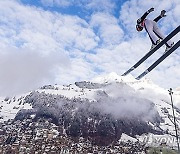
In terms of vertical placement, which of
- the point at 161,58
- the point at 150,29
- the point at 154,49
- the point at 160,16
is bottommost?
the point at 161,58

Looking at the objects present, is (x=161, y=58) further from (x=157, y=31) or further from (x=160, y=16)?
(x=160, y=16)

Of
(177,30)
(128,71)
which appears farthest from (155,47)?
(128,71)

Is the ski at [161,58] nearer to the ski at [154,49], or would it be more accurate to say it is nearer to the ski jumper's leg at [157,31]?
the ski at [154,49]

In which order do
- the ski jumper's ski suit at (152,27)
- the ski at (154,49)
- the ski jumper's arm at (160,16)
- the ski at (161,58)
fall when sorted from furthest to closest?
the ski jumper's ski suit at (152,27)
the ski at (161,58)
the ski jumper's arm at (160,16)
the ski at (154,49)

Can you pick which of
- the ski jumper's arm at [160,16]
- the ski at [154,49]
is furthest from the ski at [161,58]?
the ski jumper's arm at [160,16]

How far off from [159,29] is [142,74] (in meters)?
5.06

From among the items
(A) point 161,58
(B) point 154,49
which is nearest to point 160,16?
(B) point 154,49

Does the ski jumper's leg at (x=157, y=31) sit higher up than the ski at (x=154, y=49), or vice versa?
the ski jumper's leg at (x=157, y=31)

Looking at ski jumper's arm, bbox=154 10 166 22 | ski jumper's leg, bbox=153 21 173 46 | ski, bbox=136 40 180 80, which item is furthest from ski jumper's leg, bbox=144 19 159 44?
ski, bbox=136 40 180 80

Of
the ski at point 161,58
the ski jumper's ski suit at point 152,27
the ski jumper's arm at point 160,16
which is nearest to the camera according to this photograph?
the ski jumper's arm at point 160,16

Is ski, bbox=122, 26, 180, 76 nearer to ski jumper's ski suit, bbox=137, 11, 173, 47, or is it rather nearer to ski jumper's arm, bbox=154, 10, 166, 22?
ski jumper's ski suit, bbox=137, 11, 173, 47

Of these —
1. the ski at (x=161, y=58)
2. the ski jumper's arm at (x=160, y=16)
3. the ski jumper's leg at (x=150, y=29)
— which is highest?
the ski jumper's arm at (x=160, y=16)

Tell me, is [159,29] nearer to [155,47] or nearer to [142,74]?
[155,47]

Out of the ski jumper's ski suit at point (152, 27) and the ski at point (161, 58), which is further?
the ski jumper's ski suit at point (152, 27)
